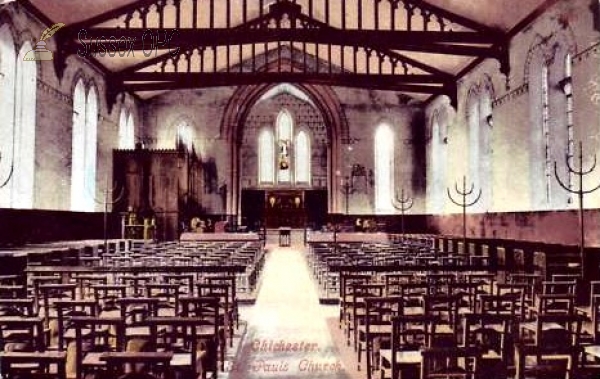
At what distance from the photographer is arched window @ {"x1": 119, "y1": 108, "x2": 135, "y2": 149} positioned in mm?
24406

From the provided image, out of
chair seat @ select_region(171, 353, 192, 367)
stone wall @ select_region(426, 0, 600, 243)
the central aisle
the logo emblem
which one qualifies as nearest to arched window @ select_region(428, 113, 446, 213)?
stone wall @ select_region(426, 0, 600, 243)

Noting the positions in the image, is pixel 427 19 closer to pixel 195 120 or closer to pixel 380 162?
pixel 380 162

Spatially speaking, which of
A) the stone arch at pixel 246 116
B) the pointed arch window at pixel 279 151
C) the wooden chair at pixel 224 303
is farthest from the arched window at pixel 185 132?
the wooden chair at pixel 224 303

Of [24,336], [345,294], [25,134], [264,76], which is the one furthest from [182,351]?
[264,76]

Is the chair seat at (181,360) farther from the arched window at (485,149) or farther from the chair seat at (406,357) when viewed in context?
the arched window at (485,149)

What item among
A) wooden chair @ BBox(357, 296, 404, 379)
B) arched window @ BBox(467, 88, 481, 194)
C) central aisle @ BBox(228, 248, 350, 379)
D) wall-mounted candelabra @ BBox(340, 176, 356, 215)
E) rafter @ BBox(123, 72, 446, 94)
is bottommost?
central aisle @ BBox(228, 248, 350, 379)

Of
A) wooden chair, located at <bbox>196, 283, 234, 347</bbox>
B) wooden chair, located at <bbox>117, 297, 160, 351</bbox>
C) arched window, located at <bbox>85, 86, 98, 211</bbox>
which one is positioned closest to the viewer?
wooden chair, located at <bbox>117, 297, 160, 351</bbox>

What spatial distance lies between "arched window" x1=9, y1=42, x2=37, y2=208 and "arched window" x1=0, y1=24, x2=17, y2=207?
233 mm

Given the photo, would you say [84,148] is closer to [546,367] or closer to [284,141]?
[284,141]

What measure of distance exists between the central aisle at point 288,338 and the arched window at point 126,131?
1286cm

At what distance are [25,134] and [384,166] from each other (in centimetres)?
1624

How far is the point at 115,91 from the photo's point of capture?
21.9m

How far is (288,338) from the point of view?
26.0ft

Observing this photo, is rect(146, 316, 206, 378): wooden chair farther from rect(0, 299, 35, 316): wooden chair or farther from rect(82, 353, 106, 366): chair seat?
rect(0, 299, 35, 316): wooden chair
